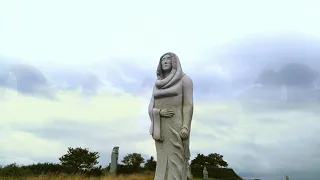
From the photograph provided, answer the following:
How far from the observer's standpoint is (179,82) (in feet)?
34.6

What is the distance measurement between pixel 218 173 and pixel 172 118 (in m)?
22.6

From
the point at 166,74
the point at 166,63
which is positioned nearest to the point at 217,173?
the point at 166,74

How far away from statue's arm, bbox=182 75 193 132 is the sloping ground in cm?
2043

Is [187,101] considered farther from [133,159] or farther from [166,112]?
[133,159]

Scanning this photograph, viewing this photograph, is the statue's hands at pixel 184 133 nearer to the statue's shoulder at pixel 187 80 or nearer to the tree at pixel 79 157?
the statue's shoulder at pixel 187 80

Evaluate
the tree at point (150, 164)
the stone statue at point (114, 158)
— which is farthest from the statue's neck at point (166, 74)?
the tree at point (150, 164)

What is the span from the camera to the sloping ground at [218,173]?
3027cm

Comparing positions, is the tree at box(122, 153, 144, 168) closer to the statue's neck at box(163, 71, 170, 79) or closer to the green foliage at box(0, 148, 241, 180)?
the green foliage at box(0, 148, 241, 180)

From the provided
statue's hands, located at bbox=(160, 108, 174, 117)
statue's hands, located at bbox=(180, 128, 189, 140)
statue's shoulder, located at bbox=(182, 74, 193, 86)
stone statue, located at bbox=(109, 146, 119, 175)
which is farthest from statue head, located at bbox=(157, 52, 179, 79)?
stone statue, located at bbox=(109, 146, 119, 175)

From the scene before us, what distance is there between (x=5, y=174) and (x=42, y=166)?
3.54 m

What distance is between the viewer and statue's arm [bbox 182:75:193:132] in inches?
401

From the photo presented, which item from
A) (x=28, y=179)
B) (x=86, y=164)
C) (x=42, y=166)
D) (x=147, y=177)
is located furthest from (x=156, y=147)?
(x=86, y=164)

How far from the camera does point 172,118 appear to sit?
33.8 feet

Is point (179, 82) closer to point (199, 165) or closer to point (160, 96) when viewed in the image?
point (160, 96)
